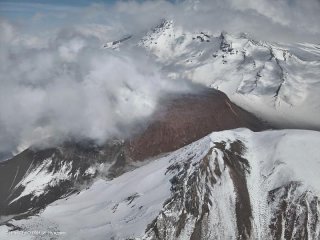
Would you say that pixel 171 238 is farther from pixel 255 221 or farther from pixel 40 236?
pixel 40 236

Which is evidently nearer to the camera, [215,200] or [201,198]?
[201,198]

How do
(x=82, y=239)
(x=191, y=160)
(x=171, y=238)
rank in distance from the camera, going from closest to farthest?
1. (x=171, y=238)
2. (x=82, y=239)
3. (x=191, y=160)

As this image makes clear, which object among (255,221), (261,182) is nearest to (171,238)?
(255,221)

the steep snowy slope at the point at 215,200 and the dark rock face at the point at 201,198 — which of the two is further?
the steep snowy slope at the point at 215,200

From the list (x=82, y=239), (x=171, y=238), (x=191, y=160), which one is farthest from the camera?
(x=191, y=160)

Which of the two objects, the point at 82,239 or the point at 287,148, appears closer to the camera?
the point at 82,239

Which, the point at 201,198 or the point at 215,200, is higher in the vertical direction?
the point at 201,198

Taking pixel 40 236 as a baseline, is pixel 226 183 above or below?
above

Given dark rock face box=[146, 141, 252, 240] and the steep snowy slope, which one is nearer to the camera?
dark rock face box=[146, 141, 252, 240]
